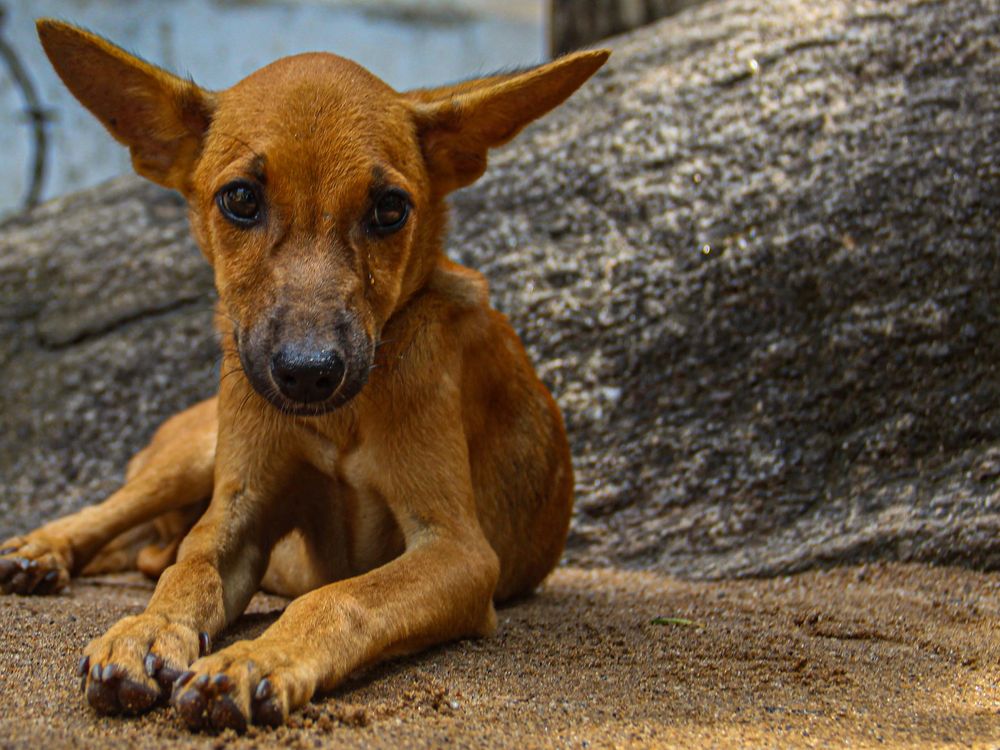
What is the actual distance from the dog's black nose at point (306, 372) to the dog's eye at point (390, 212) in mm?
654

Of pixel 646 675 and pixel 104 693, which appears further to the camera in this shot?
pixel 646 675

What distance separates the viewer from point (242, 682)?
2.88 metres

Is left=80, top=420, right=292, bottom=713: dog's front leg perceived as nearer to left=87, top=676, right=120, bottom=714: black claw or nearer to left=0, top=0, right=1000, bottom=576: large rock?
left=87, top=676, right=120, bottom=714: black claw

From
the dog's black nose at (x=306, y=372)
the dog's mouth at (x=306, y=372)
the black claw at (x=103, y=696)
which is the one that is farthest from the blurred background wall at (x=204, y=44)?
the black claw at (x=103, y=696)

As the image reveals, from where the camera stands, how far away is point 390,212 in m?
3.88

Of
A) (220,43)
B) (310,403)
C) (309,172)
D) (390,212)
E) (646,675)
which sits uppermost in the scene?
(220,43)

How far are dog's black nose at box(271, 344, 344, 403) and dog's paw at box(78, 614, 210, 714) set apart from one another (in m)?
0.75

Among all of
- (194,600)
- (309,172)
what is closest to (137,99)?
(309,172)

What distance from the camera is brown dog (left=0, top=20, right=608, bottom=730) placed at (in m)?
3.38

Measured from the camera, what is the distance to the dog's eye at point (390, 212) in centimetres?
384

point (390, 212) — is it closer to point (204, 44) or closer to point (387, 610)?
point (387, 610)

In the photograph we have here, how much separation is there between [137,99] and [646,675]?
2666mm

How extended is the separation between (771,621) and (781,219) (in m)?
2.23

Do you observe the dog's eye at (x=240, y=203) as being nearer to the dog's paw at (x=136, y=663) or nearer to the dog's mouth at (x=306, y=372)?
the dog's mouth at (x=306, y=372)
